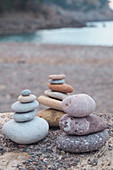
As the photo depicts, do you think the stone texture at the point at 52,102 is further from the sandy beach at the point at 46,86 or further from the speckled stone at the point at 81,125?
the speckled stone at the point at 81,125

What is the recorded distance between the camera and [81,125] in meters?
3.78

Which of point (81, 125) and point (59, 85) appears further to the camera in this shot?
point (59, 85)

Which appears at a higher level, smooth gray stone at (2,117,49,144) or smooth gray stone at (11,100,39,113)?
smooth gray stone at (11,100,39,113)

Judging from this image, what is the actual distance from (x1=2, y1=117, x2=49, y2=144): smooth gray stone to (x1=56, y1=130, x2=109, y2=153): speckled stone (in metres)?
0.42

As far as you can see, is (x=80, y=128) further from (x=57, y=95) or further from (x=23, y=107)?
(x=57, y=95)

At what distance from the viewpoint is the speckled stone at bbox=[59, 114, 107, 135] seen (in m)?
3.75

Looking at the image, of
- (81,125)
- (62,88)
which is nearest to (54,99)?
(62,88)

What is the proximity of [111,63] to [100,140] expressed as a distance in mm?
12294

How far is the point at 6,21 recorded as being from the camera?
63.3 metres

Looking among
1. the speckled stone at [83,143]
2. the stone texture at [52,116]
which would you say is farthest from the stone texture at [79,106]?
the stone texture at [52,116]

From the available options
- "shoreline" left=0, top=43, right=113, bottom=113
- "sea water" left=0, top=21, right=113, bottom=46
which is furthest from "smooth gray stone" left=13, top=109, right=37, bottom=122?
"sea water" left=0, top=21, right=113, bottom=46

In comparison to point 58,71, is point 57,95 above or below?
above

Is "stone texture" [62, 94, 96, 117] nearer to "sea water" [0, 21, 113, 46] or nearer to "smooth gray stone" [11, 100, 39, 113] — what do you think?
"smooth gray stone" [11, 100, 39, 113]

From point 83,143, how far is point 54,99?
1448 mm
